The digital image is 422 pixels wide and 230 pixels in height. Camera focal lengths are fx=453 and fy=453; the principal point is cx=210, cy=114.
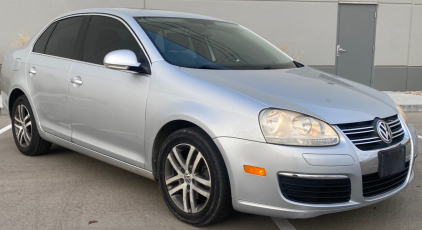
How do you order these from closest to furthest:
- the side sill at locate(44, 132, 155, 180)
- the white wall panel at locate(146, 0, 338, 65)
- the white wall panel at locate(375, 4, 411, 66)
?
the side sill at locate(44, 132, 155, 180)
the white wall panel at locate(146, 0, 338, 65)
the white wall panel at locate(375, 4, 411, 66)

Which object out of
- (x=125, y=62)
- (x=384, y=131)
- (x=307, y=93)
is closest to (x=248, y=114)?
(x=307, y=93)

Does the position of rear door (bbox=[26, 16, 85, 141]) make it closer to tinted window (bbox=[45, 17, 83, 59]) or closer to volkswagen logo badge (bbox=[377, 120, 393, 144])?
tinted window (bbox=[45, 17, 83, 59])

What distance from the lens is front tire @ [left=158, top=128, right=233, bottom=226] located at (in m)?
2.95

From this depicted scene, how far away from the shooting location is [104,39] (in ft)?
13.4

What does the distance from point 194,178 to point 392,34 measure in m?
10.8

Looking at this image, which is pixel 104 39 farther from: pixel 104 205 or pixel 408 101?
pixel 408 101

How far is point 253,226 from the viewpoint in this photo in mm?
3250

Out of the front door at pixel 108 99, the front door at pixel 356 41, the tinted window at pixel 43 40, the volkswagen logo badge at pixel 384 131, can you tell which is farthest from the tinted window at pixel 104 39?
the front door at pixel 356 41

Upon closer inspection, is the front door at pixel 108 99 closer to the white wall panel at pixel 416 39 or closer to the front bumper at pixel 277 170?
the front bumper at pixel 277 170

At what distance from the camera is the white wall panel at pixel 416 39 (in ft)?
40.5

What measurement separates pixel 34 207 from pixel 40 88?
4.56 feet

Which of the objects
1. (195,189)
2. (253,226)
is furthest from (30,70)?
(253,226)

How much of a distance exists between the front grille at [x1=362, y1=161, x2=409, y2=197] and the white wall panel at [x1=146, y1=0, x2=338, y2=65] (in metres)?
8.92

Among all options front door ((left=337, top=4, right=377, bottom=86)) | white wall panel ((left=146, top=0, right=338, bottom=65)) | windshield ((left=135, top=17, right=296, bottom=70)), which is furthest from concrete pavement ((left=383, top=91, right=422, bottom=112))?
windshield ((left=135, top=17, right=296, bottom=70))
